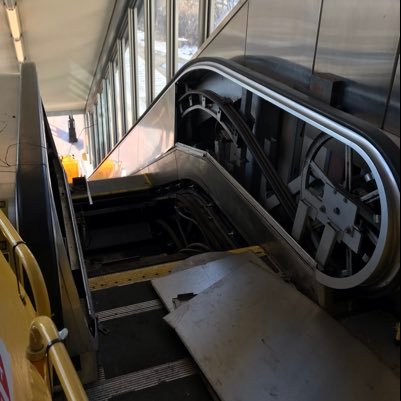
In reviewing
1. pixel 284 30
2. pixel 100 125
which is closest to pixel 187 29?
pixel 284 30

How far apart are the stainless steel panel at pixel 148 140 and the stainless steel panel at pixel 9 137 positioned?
5.93 feet

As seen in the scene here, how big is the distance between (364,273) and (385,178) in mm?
407

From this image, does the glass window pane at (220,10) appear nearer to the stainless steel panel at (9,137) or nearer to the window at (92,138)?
the stainless steel panel at (9,137)

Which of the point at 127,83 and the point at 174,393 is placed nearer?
the point at 174,393

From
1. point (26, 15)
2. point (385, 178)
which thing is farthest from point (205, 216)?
point (26, 15)

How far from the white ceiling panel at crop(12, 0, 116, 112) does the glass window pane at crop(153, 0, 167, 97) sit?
79.6 inches

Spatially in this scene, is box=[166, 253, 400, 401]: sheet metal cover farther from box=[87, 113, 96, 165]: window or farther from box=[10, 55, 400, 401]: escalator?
box=[87, 113, 96, 165]: window

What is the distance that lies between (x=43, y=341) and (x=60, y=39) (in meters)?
10.5

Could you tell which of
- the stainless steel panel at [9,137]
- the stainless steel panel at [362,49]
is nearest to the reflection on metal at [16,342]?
the stainless steel panel at [9,137]

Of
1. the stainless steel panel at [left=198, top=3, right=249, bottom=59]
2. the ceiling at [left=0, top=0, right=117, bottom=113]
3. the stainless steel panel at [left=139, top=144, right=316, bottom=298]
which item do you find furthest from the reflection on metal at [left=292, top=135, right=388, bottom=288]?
the ceiling at [left=0, top=0, right=117, bottom=113]

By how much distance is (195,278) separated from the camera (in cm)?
254

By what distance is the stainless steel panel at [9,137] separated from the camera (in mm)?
1986

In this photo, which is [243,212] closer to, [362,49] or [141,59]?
[362,49]

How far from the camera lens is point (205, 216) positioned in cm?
356
